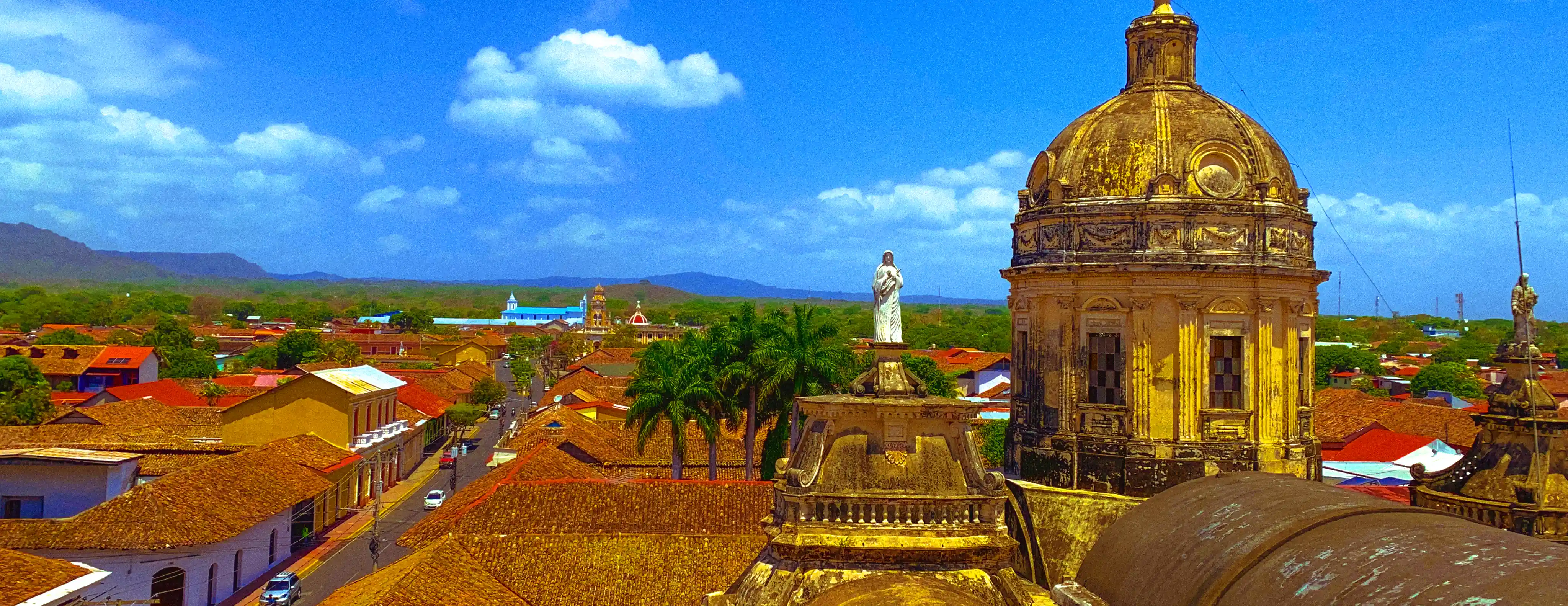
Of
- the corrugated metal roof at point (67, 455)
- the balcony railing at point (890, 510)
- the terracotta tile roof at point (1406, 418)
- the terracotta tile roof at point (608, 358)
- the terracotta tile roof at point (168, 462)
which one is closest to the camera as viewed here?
the balcony railing at point (890, 510)

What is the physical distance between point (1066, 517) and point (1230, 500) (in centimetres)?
298

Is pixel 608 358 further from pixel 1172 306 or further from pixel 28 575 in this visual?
pixel 1172 306

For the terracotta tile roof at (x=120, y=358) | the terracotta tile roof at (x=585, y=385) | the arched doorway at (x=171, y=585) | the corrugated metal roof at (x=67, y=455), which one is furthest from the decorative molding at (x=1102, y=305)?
the terracotta tile roof at (x=120, y=358)

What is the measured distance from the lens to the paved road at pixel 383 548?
32594 millimetres

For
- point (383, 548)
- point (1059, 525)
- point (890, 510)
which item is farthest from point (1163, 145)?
point (383, 548)

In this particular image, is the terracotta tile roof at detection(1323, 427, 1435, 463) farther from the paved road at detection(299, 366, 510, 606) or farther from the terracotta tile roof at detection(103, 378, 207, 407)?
the terracotta tile roof at detection(103, 378, 207, 407)

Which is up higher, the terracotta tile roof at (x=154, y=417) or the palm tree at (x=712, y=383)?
the palm tree at (x=712, y=383)

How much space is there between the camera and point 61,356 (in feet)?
250

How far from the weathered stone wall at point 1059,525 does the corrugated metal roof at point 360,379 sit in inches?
1391

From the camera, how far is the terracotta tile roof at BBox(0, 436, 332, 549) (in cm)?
2853

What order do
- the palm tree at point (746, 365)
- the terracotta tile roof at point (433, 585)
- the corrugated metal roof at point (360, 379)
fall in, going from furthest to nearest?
the corrugated metal roof at point (360, 379)
the palm tree at point (746, 365)
the terracotta tile roof at point (433, 585)

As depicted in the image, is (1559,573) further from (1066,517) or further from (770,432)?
(770,432)

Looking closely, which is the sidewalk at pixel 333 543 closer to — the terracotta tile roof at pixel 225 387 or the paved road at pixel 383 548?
the paved road at pixel 383 548

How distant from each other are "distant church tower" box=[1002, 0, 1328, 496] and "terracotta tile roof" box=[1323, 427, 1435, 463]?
825 inches
